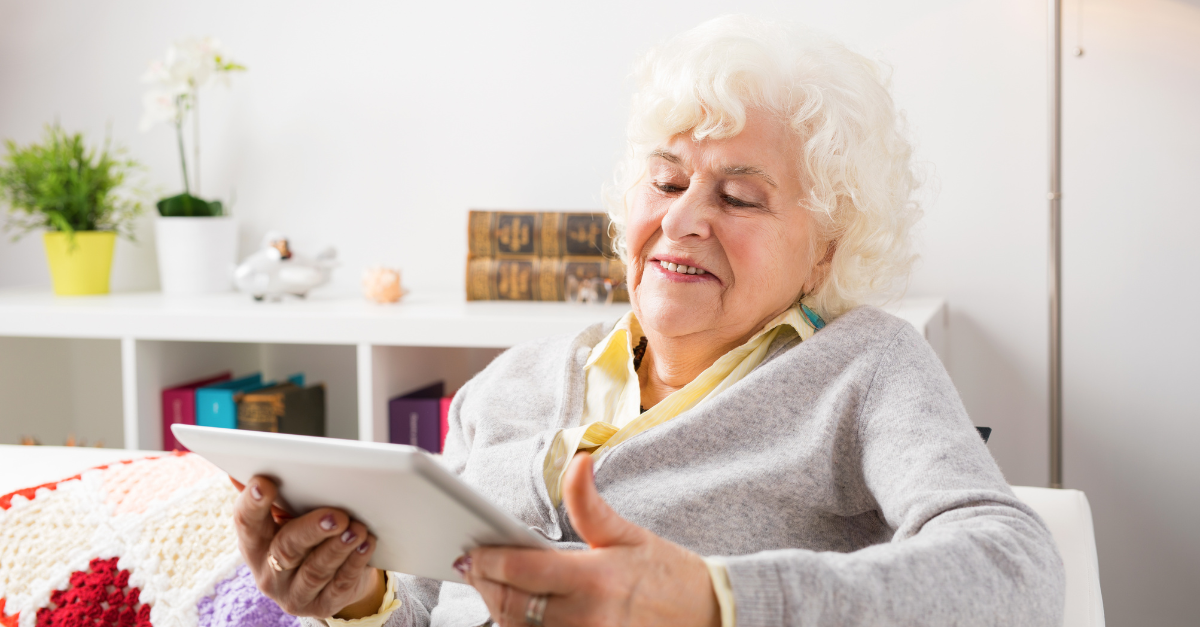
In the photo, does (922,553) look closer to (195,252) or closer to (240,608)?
(240,608)

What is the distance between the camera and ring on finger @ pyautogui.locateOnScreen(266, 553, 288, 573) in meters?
0.77

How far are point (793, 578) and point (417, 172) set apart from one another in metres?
1.74

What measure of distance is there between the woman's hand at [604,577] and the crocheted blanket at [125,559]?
51 centimetres

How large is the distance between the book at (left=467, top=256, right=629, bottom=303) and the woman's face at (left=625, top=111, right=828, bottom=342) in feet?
2.57

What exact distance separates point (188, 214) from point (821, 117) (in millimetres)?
1682

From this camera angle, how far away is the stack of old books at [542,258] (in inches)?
72.6

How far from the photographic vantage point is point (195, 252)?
2.16 metres

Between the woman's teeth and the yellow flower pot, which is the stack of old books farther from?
the yellow flower pot

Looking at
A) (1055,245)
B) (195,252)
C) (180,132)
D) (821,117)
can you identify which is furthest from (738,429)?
(180,132)

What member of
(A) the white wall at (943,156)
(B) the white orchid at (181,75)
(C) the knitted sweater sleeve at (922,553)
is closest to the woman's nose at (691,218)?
(C) the knitted sweater sleeve at (922,553)

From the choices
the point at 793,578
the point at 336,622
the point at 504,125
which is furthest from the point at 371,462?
the point at 504,125

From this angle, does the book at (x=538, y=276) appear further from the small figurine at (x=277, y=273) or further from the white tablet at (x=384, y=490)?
the white tablet at (x=384, y=490)

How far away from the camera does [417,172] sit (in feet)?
7.15

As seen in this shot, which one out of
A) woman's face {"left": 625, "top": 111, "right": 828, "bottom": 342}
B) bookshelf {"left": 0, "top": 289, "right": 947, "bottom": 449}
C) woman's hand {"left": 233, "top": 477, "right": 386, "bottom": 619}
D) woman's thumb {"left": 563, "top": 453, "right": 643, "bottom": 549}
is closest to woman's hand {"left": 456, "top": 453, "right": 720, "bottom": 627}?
woman's thumb {"left": 563, "top": 453, "right": 643, "bottom": 549}
